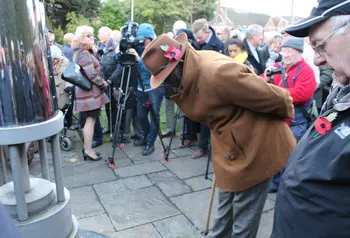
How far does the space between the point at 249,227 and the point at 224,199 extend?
30 cm

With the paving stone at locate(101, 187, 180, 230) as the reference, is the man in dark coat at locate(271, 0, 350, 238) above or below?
above

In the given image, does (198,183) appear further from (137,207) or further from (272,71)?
(272,71)

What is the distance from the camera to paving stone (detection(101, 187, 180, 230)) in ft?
10.5

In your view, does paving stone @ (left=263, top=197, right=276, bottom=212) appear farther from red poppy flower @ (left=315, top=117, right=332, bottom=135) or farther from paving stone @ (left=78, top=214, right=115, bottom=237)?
red poppy flower @ (left=315, top=117, right=332, bottom=135)

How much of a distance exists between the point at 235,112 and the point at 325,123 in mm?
889

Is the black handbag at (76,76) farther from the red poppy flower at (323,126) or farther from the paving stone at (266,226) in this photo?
the red poppy flower at (323,126)

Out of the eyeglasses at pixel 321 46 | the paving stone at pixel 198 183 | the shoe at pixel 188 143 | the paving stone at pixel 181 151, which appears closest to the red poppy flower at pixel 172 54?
the eyeglasses at pixel 321 46

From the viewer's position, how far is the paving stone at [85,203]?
10.9 feet

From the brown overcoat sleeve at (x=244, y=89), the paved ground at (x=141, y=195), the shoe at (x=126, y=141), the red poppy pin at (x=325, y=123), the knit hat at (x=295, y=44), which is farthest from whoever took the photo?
the shoe at (x=126, y=141)

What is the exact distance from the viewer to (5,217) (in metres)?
0.83

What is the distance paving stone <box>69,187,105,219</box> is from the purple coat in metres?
1.32

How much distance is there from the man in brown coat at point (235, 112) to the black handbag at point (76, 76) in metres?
2.61

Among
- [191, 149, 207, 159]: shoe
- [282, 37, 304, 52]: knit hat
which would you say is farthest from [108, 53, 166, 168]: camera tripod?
[282, 37, 304, 52]: knit hat

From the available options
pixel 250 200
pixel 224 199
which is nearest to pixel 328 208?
pixel 250 200
